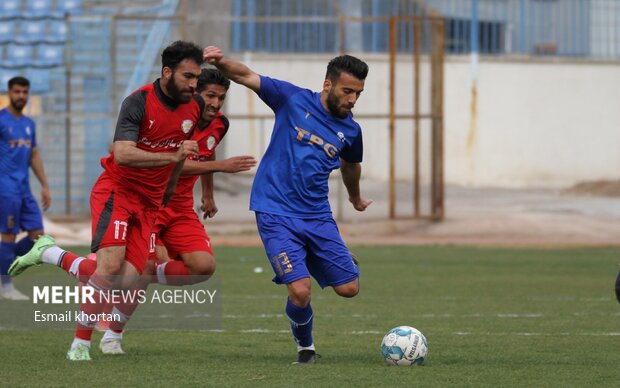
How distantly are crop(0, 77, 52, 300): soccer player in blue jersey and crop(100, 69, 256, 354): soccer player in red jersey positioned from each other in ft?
13.2

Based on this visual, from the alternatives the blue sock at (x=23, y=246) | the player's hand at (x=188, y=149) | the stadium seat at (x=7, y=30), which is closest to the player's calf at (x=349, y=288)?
the player's hand at (x=188, y=149)

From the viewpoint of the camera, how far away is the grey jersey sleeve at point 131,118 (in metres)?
8.05

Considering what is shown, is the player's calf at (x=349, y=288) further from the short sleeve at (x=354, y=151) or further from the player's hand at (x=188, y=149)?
the player's hand at (x=188, y=149)

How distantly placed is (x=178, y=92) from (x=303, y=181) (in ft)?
3.52

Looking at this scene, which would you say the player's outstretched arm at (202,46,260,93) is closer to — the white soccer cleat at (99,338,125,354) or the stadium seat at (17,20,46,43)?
the white soccer cleat at (99,338,125,354)

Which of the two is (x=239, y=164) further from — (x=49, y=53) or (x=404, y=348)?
(x=49, y=53)

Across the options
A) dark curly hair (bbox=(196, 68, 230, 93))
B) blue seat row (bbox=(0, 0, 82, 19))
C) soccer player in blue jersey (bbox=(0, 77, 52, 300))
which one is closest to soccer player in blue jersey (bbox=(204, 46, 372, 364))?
dark curly hair (bbox=(196, 68, 230, 93))

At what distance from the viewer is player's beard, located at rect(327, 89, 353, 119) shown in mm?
8227

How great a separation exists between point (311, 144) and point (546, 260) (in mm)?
10203

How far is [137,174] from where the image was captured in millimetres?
8578

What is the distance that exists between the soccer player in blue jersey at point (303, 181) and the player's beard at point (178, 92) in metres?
0.34

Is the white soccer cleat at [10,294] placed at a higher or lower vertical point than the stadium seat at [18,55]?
lower

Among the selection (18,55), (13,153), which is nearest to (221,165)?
(13,153)

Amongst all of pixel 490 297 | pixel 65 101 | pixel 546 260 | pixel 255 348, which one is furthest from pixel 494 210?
pixel 255 348
